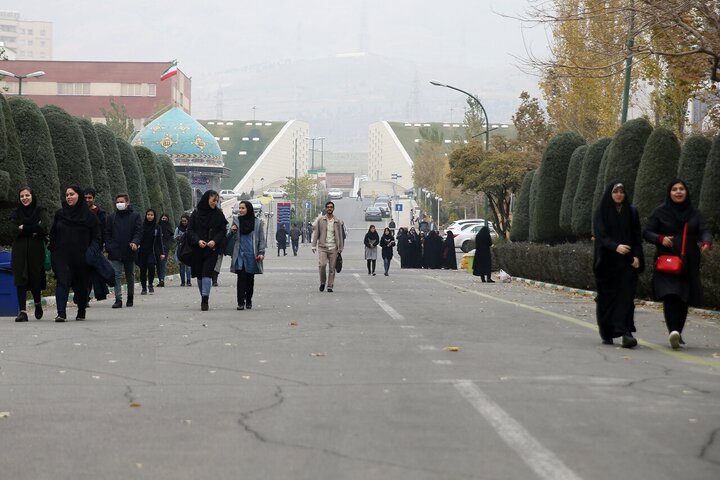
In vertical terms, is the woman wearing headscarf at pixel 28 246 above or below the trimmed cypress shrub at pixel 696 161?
below

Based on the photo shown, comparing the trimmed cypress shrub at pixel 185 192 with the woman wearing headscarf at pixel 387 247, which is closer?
the woman wearing headscarf at pixel 387 247

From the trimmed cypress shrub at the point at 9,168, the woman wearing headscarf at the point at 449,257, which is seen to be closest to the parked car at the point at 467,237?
the woman wearing headscarf at the point at 449,257

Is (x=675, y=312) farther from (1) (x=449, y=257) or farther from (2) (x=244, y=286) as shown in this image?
(1) (x=449, y=257)

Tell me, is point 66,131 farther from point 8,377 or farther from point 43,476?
point 43,476

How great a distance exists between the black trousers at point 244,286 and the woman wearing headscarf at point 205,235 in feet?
1.77

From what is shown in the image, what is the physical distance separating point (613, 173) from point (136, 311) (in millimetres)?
11968

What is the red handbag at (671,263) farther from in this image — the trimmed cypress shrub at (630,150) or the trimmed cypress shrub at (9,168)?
the trimmed cypress shrub at (9,168)

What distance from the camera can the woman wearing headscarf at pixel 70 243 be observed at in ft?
53.2

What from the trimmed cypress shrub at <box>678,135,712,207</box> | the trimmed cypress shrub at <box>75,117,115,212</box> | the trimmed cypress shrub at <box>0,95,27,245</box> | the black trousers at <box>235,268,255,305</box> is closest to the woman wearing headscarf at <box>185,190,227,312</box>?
the black trousers at <box>235,268,255,305</box>

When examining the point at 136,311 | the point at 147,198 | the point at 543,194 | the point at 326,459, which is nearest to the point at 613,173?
the point at 543,194

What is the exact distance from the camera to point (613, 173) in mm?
26516

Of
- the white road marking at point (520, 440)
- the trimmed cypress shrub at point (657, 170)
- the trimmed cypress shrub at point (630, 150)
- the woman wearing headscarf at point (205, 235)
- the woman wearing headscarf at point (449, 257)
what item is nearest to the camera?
the white road marking at point (520, 440)

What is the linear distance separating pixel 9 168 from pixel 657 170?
12439mm

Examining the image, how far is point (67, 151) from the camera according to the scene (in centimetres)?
2809
